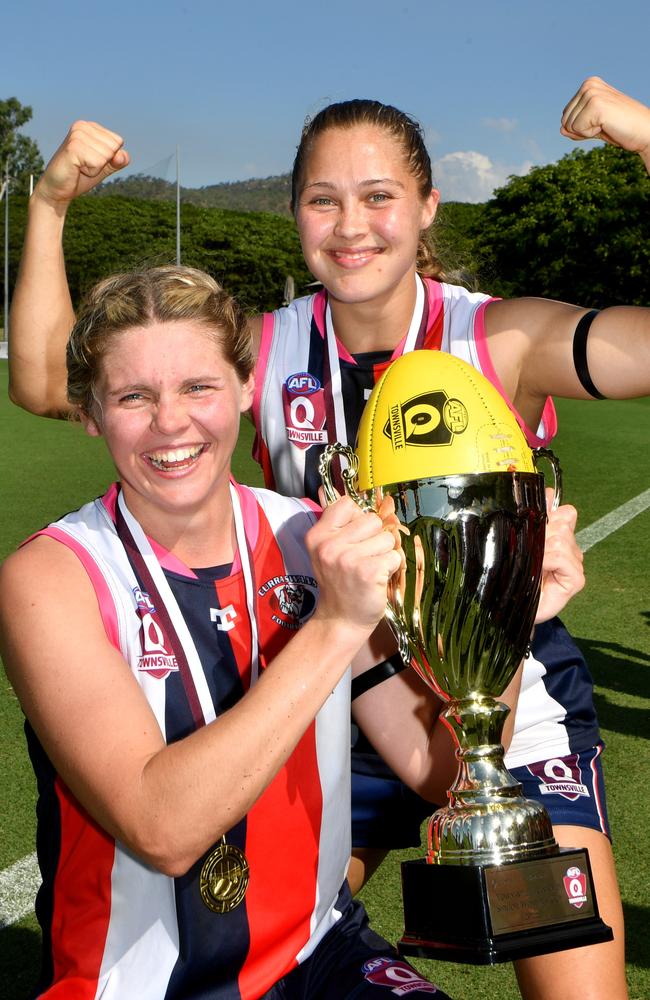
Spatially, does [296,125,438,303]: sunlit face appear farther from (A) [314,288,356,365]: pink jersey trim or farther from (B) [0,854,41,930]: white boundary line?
(B) [0,854,41,930]: white boundary line

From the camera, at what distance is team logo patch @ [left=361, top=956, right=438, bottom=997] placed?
193 centimetres

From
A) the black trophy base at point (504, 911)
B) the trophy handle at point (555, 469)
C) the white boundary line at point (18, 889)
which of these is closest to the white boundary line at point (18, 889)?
the white boundary line at point (18, 889)

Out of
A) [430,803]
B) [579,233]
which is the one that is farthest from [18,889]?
[579,233]

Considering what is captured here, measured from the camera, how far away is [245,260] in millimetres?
68812

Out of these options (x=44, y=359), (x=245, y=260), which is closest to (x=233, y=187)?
(x=245, y=260)

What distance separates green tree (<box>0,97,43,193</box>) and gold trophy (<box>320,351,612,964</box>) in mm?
78124

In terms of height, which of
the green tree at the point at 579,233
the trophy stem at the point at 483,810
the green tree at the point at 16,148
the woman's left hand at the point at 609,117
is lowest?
the trophy stem at the point at 483,810

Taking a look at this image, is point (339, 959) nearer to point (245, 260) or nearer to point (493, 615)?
point (493, 615)

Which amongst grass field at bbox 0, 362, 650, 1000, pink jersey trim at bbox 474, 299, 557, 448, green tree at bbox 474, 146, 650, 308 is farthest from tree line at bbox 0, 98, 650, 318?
pink jersey trim at bbox 474, 299, 557, 448

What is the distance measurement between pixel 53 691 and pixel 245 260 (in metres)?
68.5

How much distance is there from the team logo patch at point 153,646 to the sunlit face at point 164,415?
0.65ft

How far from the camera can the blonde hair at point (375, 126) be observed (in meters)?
2.73

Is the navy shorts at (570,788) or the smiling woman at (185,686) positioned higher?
the smiling woman at (185,686)

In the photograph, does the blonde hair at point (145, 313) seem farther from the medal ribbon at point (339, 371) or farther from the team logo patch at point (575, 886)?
the team logo patch at point (575, 886)
